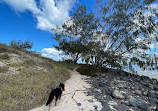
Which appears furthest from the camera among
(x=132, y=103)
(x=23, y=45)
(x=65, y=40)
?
(x=23, y=45)

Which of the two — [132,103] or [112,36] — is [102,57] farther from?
[132,103]

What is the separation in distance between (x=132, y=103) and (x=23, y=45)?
23129 mm

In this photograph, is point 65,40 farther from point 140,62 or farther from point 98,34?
point 140,62

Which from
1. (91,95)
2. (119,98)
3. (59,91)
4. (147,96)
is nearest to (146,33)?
(147,96)

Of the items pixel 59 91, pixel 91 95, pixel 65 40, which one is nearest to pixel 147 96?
pixel 91 95

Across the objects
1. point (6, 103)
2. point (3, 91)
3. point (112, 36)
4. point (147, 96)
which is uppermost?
point (112, 36)

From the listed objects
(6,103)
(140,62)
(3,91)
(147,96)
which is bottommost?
(147,96)

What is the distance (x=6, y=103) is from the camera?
4832mm

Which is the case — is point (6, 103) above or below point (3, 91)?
below

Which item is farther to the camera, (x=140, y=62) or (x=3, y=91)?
(x=140, y=62)

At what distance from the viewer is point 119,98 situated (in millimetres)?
6805

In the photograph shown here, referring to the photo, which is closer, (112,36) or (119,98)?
(119,98)

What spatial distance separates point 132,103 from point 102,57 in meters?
7.50

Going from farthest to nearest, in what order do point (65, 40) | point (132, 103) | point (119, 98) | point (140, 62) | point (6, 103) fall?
point (65, 40)
point (140, 62)
point (119, 98)
point (132, 103)
point (6, 103)
